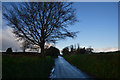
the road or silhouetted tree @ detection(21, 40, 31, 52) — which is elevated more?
silhouetted tree @ detection(21, 40, 31, 52)

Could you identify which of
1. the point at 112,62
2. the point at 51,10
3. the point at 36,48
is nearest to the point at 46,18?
the point at 51,10

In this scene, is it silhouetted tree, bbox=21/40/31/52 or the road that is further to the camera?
silhouetted tree, bbox=21/40/31/52

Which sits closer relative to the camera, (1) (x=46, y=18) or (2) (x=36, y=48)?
(1) (x=46, y=18)

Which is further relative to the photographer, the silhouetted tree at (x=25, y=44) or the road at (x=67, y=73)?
the silhouetted tree at (x=25, y=44)

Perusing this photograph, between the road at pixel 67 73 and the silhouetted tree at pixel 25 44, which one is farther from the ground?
the silhouetted tree at pixel 25 44

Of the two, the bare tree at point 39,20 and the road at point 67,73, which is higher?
the bare tree at point 39,20

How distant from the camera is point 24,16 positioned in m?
14.7

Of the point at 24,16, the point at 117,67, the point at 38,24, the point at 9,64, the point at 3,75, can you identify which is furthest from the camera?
the point at 38,24

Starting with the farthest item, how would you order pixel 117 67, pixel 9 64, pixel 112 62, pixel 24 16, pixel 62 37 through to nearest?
pixel 62 37 → pixel 24 16 → pixel 112 62 → pixel 117 67 → pixel 9 64

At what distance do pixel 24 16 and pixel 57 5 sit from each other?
5.06 metres

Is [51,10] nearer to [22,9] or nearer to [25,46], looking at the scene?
[22,9]

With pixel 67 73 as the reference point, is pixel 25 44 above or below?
above

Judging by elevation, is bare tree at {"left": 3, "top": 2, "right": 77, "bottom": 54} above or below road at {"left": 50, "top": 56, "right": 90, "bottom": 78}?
above

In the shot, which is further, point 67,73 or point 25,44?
point 25,44
